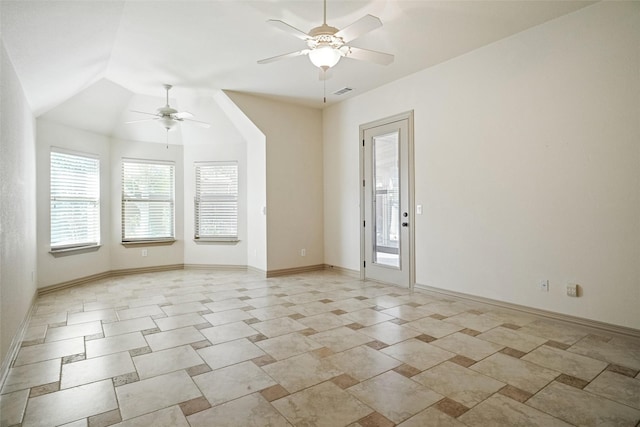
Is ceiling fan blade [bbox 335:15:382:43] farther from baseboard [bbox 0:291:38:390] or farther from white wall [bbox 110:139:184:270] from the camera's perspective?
white wall [bbox 110:139:184:270]

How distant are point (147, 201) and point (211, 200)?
44.8 inches

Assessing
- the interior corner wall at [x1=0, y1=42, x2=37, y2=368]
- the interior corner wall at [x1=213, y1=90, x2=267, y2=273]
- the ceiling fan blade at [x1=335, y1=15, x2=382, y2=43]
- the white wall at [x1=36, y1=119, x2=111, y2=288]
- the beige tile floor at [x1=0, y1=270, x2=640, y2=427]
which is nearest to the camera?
the beige tile floor at [x1=0, y1=270, x2=640, y2=427]

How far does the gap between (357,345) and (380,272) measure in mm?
2505

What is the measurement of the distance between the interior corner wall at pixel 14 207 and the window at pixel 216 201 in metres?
2.81

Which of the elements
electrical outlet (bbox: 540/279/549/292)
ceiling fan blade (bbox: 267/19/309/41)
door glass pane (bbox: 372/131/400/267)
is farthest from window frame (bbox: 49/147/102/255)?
electrical outlet (bbox: 540/279/549/292)

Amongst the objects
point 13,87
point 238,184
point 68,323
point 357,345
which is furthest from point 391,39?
point 68,323

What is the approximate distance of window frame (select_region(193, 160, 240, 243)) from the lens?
677cm

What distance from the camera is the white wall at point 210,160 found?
665cm

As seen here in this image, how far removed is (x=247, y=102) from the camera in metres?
5.65

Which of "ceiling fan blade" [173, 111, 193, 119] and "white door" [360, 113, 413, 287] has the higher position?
"ceiling fan blade" [173, 111, 193, 119]

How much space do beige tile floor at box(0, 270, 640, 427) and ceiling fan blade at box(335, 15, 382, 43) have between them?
2.47 meters

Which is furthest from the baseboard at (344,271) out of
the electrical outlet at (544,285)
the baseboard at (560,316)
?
the electrical outlet at (544,285)

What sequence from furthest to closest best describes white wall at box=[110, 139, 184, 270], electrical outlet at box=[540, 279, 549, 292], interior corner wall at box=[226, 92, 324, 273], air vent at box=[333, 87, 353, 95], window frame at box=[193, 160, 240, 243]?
window frame at box=[193, 160, 240, 243], white wall at box=[110, 139, 184, 270], interior corner wall at box=[226, 92, 324, 273], air vent at box=[333, 87, 353, 95], electrical outlet at box=[540, 279, 549, 292]

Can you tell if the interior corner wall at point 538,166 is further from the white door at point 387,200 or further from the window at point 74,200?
the window at point 74,200
